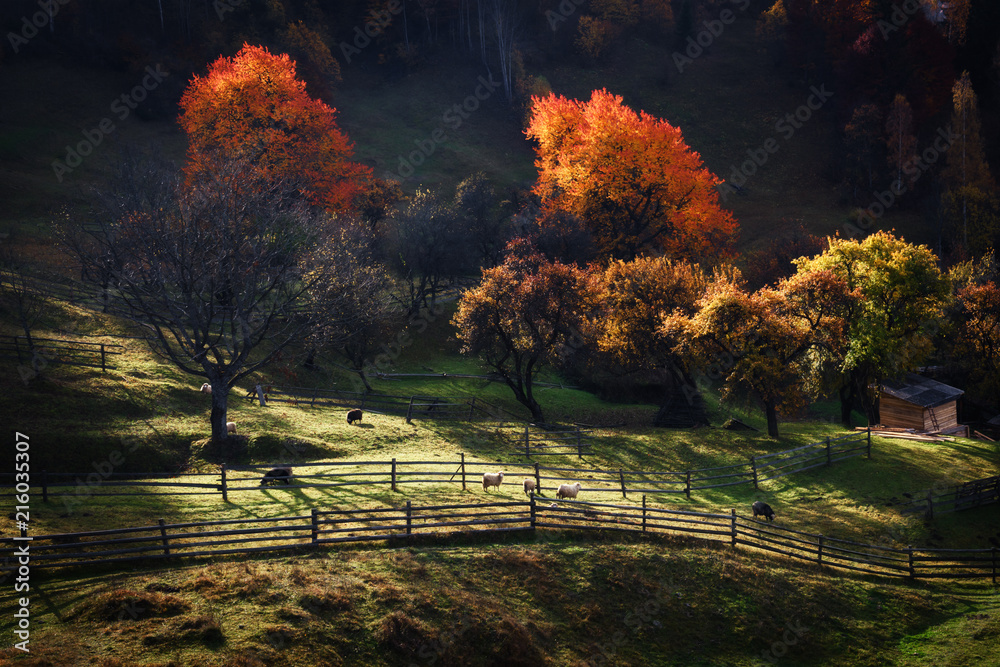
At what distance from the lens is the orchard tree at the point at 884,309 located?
39.4 m

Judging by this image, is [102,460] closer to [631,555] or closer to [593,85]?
[631,555]

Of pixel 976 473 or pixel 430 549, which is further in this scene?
pixel 976 473

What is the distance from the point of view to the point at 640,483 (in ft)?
102

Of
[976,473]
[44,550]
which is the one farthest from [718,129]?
[44,550]

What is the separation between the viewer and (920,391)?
40469mm

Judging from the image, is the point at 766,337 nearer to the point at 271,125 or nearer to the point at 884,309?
the point at 884,309

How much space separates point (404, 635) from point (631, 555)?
8865 millimetres

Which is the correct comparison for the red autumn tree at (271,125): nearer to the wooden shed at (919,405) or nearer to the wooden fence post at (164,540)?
the wooden fence post at (164,540)

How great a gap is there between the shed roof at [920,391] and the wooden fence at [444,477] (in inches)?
256
